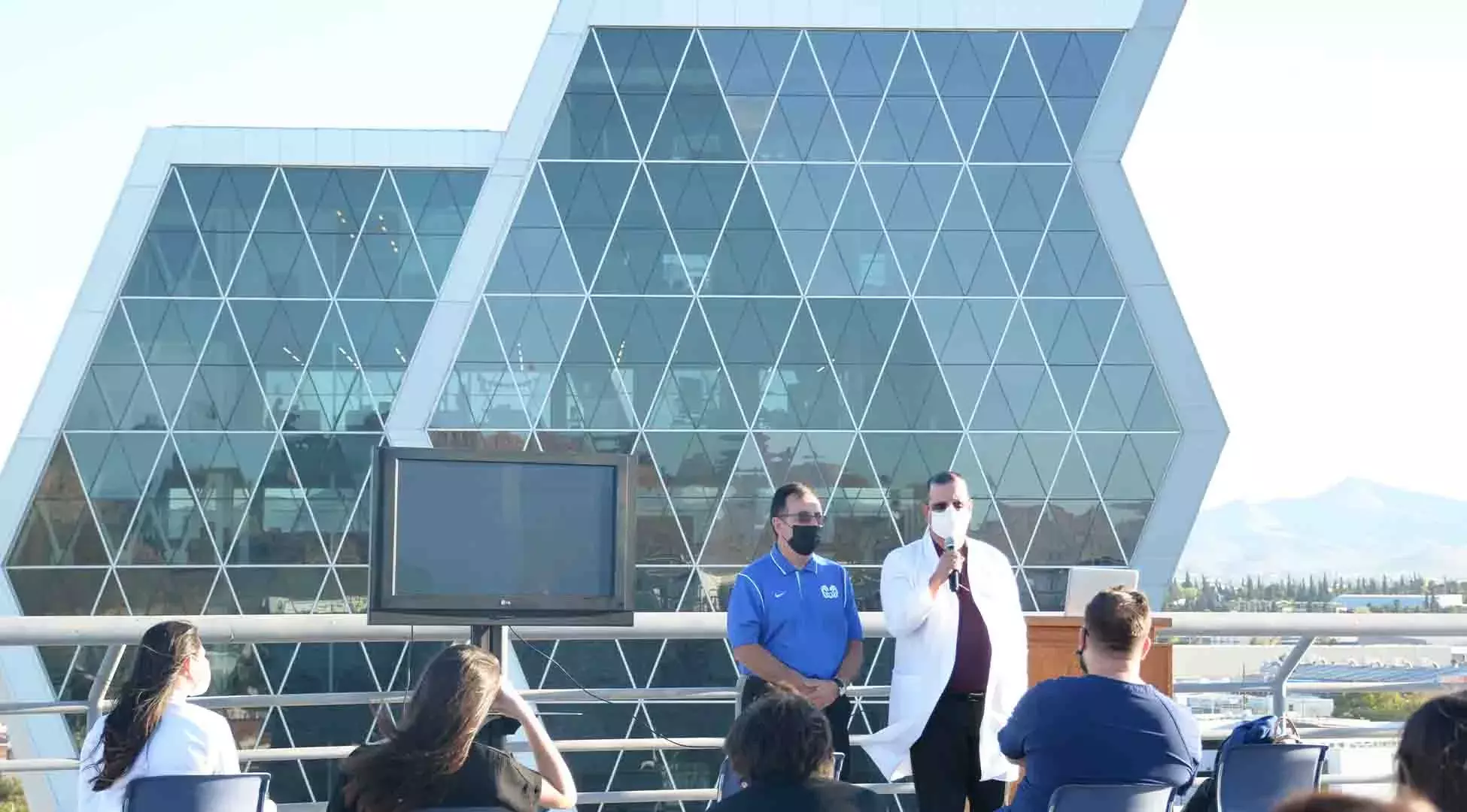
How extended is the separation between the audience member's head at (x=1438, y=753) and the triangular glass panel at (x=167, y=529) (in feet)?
91.7

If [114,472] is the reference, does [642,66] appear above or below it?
above

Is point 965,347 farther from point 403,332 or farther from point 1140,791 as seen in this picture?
point 1140,791

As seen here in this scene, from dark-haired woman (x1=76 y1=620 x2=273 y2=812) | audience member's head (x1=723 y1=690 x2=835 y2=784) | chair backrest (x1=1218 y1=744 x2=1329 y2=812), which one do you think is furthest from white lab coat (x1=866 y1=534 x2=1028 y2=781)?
dark-haired woman (x1=76 y1=620 x2=273 y2=812)

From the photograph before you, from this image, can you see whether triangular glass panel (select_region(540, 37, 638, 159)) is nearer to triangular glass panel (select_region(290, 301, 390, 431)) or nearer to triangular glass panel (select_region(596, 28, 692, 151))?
triangular glass panel (select_region(596, 28, 692, 151))

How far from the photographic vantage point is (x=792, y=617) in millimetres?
5910

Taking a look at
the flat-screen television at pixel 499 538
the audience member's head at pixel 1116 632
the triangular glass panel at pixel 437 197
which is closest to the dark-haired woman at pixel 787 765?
the audience member's head at pixel 1116 632

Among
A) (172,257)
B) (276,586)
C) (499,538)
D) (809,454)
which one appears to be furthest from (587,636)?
(172,257)

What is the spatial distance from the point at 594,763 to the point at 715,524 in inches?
200

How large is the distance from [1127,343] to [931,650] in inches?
918

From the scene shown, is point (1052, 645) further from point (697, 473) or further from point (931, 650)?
point (697, 473)

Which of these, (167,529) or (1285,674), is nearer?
(1285,674)

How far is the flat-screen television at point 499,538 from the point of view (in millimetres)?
5215

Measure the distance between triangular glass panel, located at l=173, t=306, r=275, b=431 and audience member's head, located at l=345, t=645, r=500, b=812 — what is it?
2612cm

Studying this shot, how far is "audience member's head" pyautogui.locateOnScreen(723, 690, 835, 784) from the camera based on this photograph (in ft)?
12.2
